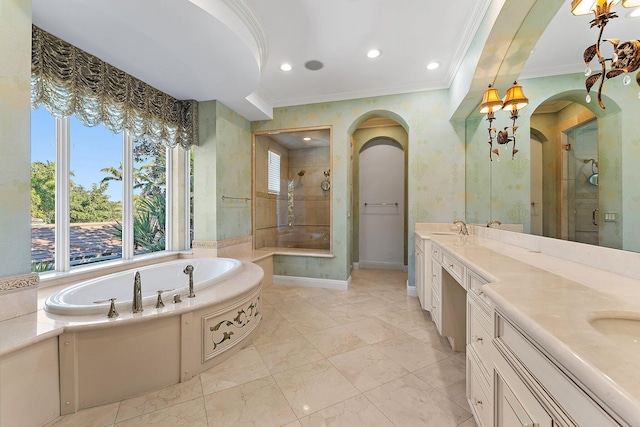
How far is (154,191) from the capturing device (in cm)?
314

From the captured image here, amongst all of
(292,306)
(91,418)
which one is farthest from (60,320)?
(292,306)

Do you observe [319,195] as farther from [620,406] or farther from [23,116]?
[620,406]

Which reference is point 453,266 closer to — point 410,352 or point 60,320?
point 410,352

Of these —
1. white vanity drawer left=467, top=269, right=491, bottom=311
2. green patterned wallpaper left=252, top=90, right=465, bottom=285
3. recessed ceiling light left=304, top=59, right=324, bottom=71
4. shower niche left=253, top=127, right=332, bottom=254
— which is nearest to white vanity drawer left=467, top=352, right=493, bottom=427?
white vanity drawer left=467, top=269, right=491, bottom=311

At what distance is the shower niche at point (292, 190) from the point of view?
4070 mm

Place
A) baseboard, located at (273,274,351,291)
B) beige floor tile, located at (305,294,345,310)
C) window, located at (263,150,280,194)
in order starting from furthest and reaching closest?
window, located at (263,150,280,194) < baseboard, located at (273,274,351,291) < beige floor tile, located at (305,294,345,310)

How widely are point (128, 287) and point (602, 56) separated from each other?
11.1 ft

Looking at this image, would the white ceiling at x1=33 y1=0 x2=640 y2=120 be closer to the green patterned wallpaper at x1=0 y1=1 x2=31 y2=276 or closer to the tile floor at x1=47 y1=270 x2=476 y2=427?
the green patterned wallpaper at x1=0 y1=1 x2=31 y2=276

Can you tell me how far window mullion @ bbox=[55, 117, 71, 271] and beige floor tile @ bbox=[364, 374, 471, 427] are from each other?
2647 millimetres

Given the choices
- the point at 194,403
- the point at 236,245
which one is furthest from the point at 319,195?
the point at 194,403

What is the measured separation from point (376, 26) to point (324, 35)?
1.51 ft

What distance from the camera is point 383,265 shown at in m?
4.95

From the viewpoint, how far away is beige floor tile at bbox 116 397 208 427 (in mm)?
1368

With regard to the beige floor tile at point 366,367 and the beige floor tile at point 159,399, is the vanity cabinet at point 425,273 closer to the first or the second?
the beige floor tile at point 366,367
